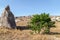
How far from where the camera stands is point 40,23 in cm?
2705

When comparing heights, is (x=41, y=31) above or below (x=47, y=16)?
below

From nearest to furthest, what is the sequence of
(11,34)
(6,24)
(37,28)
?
(11,34) < (37,28) < (6,24)

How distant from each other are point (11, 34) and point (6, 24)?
495 inches

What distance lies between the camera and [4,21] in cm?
3052

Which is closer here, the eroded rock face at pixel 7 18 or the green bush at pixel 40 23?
the green bush at pixel 40 23

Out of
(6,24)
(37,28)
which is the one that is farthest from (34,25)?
(6,24)

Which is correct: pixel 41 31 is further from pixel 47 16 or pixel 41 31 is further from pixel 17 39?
pixel 17 39

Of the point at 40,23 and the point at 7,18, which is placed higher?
the point at 7,18

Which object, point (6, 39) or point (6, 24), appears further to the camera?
point (6, 24)

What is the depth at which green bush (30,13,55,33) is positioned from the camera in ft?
87.4

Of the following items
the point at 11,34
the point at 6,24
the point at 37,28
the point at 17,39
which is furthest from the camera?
the point at 6,24

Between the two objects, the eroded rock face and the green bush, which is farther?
the eroded rock face

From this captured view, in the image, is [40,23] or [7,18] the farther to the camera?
[7,18]

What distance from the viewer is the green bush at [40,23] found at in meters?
26.6
